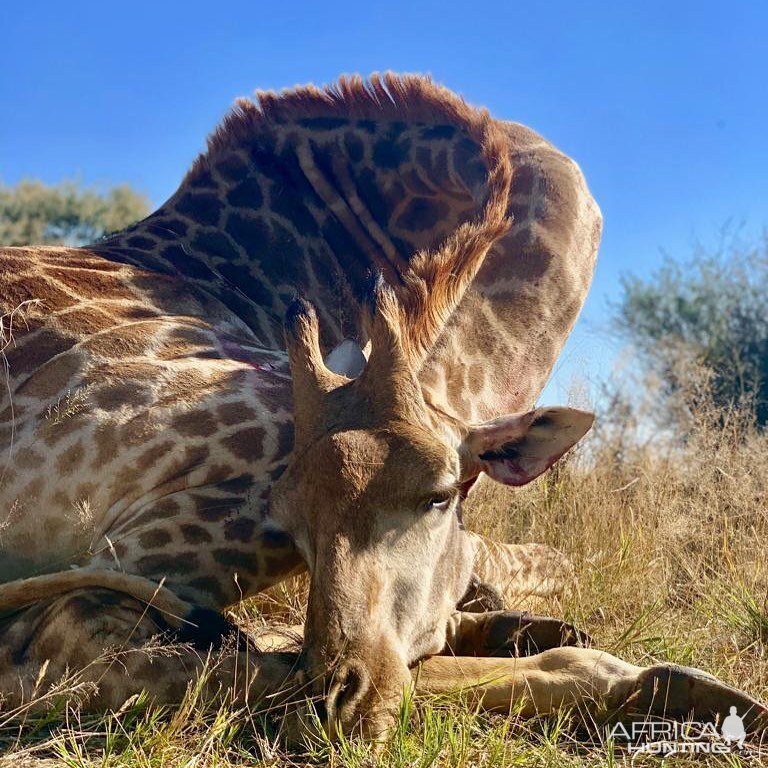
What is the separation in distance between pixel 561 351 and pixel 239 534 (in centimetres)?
245

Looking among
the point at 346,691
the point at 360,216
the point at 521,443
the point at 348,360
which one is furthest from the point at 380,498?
the point at 360,216

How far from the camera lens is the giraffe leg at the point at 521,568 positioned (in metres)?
5.50

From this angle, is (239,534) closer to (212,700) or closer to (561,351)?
(212,700)

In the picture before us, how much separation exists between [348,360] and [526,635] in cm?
132

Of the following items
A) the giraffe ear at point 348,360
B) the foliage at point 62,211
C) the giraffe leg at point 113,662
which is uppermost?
A: the foliage at point 62,211

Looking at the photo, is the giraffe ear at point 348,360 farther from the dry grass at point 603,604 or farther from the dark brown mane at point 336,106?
the dark brown mane at point 336,106

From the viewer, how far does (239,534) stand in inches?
164

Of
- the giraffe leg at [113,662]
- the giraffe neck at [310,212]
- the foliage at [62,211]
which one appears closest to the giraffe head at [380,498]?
the giraffe leg at [113,662]

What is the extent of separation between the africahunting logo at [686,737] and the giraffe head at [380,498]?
76 cm

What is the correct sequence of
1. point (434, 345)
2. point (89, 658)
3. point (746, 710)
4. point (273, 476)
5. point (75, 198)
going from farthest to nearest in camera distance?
point (75, 198) → point (434, 345) → point (273, 476) → point (89, 658) → point (746, 710)

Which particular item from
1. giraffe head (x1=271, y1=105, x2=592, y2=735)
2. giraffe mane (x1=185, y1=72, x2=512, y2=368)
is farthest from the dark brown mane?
giraffe head (x1=271, y1=105, x2=592, y2=735)

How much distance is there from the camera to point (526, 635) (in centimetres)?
424

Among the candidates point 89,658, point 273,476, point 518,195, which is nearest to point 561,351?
point 518,195

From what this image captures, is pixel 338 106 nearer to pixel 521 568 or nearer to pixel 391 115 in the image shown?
pixel 391 115
